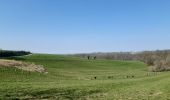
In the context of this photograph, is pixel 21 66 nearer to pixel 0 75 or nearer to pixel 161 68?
pixel 0 75

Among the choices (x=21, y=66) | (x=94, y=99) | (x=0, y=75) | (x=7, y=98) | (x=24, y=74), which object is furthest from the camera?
(x=21, y=66)

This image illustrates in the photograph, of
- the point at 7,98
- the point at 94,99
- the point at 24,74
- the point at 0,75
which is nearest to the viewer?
the point at 7,98

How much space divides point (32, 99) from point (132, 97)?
8.04 meters

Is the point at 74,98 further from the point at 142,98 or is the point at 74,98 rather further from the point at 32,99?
the point at 142,98

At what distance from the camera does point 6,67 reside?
62.0m

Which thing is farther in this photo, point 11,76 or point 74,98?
point 11,76

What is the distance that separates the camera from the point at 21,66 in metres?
66.6

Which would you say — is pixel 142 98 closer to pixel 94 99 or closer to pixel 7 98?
pixel 94 99

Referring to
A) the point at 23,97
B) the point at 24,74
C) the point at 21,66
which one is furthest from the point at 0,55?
Result: the point at 23,97

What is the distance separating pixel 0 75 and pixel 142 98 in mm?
29396

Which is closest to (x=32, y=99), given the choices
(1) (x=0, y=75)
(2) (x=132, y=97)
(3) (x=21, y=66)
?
(2) (x=132, y=97)

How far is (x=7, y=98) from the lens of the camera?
2641cm

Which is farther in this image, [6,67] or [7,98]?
[6,67]

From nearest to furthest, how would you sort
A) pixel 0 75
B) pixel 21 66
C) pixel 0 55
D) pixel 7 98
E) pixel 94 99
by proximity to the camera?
pixel 7 98
pixel 94 99
pixel 0 75
pixel 21 66
pixel 0 55
